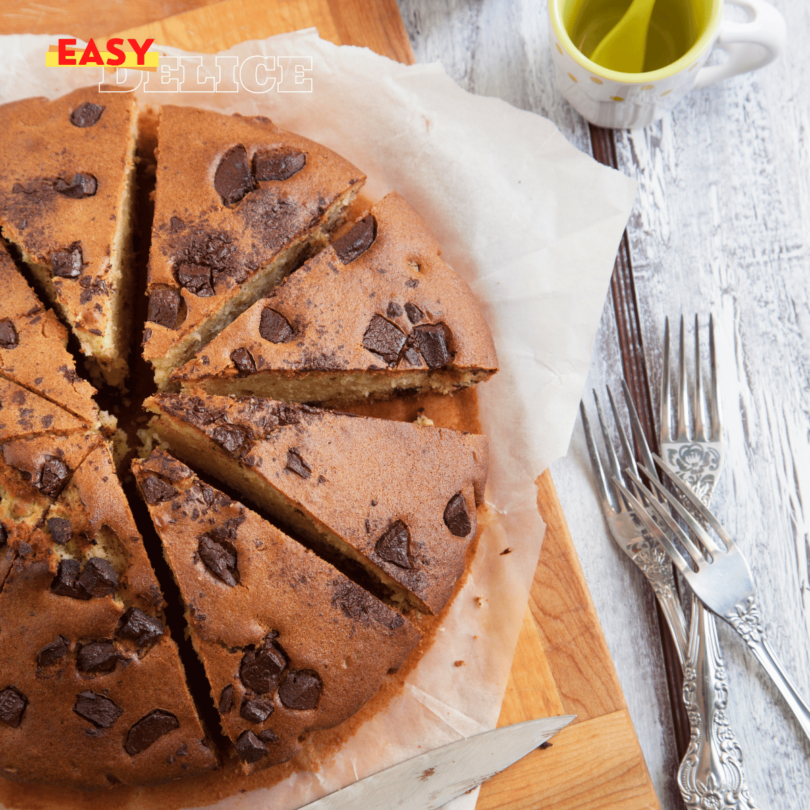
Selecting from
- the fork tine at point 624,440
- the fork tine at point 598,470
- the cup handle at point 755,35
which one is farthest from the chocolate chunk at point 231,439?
the cup handle at point 755,35

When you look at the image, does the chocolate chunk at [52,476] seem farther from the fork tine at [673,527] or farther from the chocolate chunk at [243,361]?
the fork tine at [673,527]

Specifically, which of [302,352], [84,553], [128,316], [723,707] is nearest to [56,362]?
[128,316]

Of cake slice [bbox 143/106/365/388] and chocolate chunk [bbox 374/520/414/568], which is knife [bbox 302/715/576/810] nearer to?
chocolate chunk [bbox 374/520/414/568]

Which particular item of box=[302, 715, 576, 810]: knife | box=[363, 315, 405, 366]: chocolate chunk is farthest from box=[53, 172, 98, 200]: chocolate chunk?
box=[302, 715, 576, 810]: knife

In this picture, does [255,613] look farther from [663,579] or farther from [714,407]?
[714,407]

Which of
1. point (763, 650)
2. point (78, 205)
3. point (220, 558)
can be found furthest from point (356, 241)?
point (763, 650)

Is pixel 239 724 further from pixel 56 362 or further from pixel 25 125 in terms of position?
pixel 25 125
